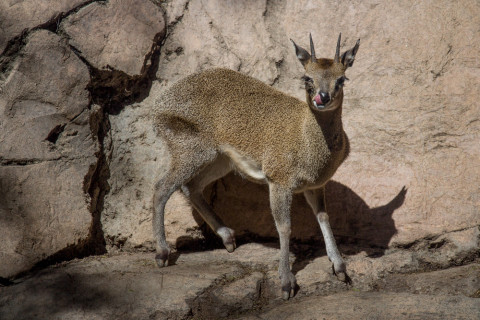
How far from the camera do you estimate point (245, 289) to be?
5.55m

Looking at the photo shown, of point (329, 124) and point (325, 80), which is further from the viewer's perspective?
point (329, 124)

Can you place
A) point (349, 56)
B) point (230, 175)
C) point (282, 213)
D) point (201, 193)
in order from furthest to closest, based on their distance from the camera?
point (230, 175)
point (201, 193)
point (282, 213)
point (349, 56)

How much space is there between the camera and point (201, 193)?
659cm

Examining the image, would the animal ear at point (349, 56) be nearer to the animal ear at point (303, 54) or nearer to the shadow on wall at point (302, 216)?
the animal ear at point (303, 54)

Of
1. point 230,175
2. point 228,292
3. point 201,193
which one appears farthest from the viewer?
point 230,175

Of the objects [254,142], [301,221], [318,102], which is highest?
[318,102]

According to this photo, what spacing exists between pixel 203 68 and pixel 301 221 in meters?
2.04

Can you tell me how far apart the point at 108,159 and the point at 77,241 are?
3.39ft

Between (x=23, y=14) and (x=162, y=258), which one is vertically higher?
(x=23, y=14)

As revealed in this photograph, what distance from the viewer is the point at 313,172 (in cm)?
584

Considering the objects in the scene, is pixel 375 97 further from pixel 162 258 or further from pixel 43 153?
pixel 43 153

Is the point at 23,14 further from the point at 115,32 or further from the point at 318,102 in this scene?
the point at 318,102

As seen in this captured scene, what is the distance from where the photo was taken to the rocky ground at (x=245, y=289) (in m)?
5.07

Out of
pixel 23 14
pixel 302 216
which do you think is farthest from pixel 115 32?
pixel 302 216
